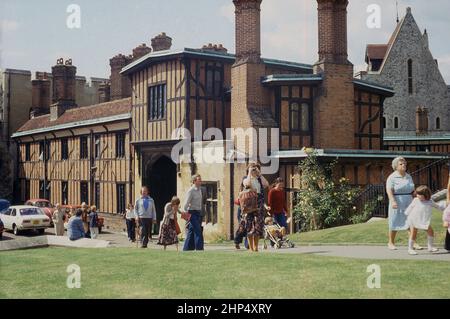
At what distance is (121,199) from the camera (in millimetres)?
28891

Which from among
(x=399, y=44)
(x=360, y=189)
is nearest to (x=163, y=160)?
(x=360, y=189)

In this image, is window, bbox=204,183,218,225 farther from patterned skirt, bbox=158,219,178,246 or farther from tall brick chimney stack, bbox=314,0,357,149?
patterned skirt, bbox=158,219,178,246

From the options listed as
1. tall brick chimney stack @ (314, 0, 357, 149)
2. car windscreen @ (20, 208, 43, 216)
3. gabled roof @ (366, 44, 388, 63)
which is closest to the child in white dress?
tall brick chimney stack @ (314, 0, 357, 149)

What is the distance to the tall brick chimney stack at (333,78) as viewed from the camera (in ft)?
71.2

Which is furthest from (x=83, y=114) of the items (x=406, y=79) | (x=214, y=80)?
(x=406, y=79)

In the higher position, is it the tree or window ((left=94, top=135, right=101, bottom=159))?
window ((left=94, top=135, right=101, bottom=159))

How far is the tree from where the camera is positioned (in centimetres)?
4053

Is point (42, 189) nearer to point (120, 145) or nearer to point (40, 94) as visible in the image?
point (40, 94)

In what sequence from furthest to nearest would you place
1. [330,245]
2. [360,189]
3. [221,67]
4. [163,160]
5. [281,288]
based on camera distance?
[163,160], [221,67], [360,189], [330,245], [281,288]

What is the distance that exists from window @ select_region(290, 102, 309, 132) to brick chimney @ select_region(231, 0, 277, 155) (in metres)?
0.95

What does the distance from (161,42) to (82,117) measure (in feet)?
25.3

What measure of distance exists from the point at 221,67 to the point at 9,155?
2415 centimetres
